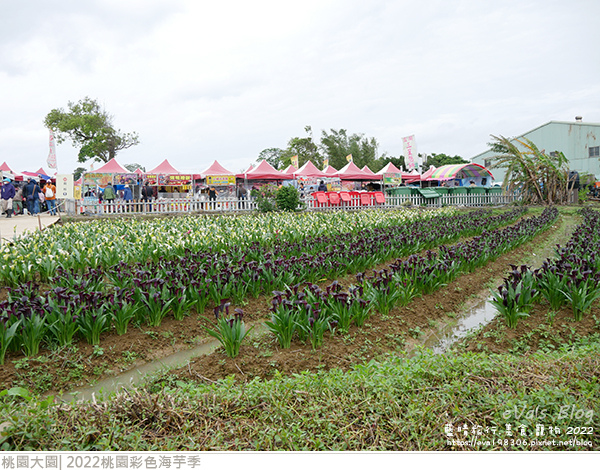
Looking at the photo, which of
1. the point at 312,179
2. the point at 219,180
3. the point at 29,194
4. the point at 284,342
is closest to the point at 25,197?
the point at 29,194

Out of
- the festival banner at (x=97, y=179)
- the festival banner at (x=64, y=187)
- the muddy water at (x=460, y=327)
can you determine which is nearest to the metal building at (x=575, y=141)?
the festival banner at (x=97, y=179)

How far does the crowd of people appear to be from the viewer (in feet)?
58.5

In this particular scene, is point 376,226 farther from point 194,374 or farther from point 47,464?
point 47,464

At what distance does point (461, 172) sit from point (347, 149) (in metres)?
21.4

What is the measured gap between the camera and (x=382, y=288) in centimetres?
481

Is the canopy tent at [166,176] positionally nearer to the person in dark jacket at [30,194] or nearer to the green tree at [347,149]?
the person in dark jacket at [30,194]

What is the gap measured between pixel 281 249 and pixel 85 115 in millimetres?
41097

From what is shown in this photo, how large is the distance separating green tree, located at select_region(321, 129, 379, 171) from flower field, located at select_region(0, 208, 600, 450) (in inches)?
1659

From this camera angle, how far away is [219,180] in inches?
889

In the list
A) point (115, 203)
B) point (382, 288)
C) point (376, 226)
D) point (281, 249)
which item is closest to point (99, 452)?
point (382, 288)

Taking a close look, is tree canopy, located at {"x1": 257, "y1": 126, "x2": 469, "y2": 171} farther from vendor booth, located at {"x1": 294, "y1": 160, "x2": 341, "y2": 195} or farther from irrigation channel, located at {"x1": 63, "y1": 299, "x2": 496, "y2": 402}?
irrigation channel, located at {"x1": 63, "y1": 299, "x2": 496, "y2": 402}

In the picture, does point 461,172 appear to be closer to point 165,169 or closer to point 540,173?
point 540,173

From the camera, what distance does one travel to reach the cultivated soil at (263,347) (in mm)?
3518

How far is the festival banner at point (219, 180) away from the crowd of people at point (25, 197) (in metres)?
7.61
